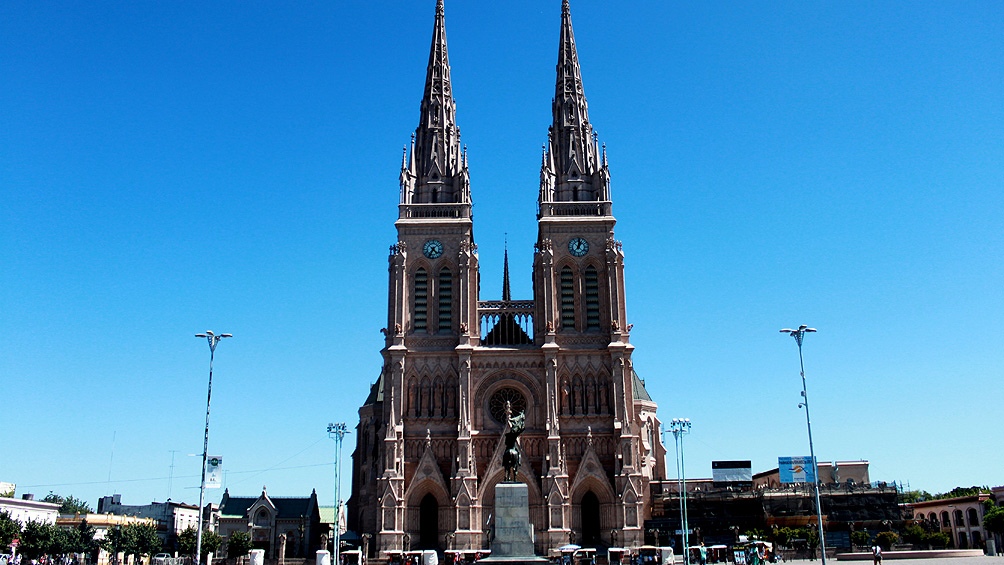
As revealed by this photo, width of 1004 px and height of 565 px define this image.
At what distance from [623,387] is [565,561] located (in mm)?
21467

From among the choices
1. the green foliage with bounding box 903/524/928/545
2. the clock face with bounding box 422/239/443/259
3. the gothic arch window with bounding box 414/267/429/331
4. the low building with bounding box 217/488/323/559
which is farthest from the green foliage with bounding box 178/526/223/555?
the green foliage with bounding box 903/524/928/545

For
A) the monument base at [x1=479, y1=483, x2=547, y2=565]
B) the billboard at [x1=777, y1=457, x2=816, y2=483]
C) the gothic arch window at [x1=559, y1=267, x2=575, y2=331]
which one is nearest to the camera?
the monument base at [x1=479, y1=483, x2=547, y2=565]

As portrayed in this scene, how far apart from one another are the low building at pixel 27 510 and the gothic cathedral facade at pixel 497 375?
35621 millimetres

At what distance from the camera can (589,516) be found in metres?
80.5

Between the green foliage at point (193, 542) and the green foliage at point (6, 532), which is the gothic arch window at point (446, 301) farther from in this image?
A: the green foliage at point (6, 532)

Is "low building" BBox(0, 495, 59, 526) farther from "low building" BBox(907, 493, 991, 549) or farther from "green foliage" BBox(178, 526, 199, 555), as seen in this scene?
"low building" BBox(907, 493, 991, 549)

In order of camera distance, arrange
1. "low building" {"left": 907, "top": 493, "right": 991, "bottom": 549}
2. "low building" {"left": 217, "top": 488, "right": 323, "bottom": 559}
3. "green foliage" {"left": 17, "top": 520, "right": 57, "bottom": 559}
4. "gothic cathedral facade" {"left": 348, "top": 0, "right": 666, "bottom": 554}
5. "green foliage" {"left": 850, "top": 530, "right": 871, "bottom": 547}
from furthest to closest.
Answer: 1. "low building" {"left": 217, "top": 488, "right": 323, "bottom": 559}
2. "low building" {"left": 907, "top": 493, "right": 991, "bottom": 549}
3. "gothic cathedral facade" {"left": 348, "top": 0, "right": 666, "bottom": 554}
4. "green foliage" {"left": 17, "top": 520, "right": 57, "bottom": 559}
5. "green foliage" {"left": 850, "top": 530, "right": 871, "bottom": 547}

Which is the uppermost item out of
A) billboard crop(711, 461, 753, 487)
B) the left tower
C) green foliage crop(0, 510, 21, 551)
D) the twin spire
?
the twin spire

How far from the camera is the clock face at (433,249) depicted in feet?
283

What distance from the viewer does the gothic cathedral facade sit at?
78438 mm

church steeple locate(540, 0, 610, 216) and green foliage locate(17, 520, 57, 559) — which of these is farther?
church steeple locate(540, 0, 610, 216)

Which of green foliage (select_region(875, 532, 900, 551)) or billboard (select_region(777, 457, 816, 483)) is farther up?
billboard (select_region(777, 457, 816, 483))

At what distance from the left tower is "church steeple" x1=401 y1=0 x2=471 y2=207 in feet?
0.35

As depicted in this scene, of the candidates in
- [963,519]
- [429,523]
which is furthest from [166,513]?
[963,519]
